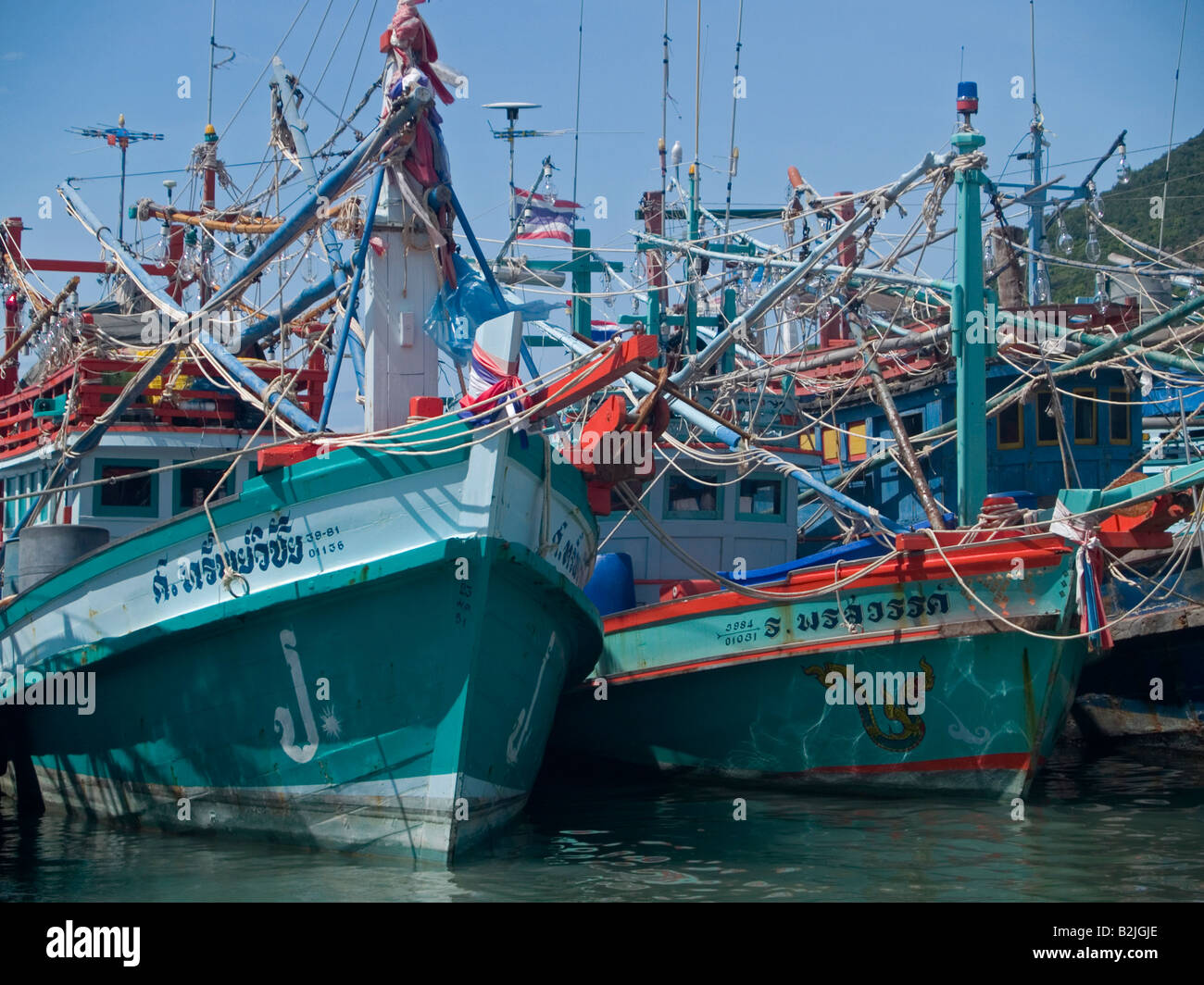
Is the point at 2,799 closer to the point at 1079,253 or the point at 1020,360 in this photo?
the point at 1020,360

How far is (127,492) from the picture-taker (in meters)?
15.3

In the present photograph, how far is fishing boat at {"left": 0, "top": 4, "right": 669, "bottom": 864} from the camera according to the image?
1033cm

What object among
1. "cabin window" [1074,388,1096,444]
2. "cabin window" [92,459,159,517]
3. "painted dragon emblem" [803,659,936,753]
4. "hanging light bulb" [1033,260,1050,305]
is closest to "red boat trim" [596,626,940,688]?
"painted dragon emblem" [803,659,936,753]

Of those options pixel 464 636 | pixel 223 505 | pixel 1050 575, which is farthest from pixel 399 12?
pixel 1050 575

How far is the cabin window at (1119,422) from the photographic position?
22.8m

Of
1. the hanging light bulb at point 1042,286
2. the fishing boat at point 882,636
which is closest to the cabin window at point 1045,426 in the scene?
the hanging light bulb at point 1042,286

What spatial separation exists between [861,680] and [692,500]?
458cm

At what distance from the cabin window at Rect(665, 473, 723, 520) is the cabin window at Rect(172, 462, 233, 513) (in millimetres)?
5574

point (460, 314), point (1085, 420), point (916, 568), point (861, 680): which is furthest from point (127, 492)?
point (1085, 420)

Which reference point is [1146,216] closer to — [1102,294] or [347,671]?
[1102,294]

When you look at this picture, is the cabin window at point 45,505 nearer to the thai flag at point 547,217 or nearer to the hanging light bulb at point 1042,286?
the thai flag at point 547,217

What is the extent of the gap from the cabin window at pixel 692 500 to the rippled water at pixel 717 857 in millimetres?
4425

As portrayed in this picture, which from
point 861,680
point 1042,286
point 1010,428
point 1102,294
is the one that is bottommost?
point 861,680

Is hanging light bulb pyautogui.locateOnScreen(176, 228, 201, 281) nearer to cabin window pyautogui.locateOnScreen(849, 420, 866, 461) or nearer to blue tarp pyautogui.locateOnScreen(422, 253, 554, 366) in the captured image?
blue tarp pyautogui.locateOnScreen(422, 253, 554, 366)
